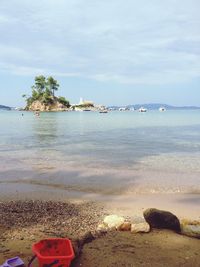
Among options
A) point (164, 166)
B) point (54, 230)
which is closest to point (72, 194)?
point (54, 230)

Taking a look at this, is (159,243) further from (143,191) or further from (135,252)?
(143,191)

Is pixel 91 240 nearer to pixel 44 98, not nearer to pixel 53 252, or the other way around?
pixel 53 252

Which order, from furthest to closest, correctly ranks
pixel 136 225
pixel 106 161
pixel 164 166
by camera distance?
pixel 106 161, pixel 164 166, pixel 136 225

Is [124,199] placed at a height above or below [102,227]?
below

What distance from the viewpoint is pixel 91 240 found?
7230 mm

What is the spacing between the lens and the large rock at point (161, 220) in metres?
7.92

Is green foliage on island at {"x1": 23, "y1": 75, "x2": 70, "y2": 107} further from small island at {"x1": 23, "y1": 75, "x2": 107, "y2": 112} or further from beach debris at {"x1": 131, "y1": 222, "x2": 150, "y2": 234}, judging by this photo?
beach debris at {"x1": 131, "y1": 222, "x2": 150, "y2": 234}

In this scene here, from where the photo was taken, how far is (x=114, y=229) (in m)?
7.98

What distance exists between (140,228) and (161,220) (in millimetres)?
534

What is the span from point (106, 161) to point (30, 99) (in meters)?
160

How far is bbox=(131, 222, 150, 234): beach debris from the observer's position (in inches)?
305

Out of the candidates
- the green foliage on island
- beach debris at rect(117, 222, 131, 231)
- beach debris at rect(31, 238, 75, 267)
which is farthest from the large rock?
the green foliage on island

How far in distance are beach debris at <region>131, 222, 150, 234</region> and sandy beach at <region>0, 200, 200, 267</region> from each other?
11 cm

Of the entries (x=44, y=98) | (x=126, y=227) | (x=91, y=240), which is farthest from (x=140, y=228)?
(x=44, y=98)
